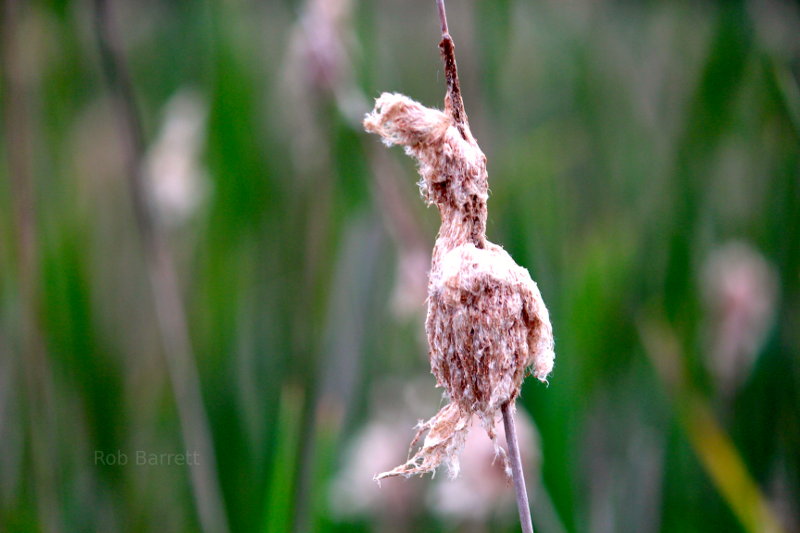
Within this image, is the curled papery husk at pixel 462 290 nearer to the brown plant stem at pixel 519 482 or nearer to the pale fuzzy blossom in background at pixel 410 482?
the brown plant stem at pixel 519 482

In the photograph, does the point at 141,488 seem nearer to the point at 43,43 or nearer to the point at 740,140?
the point at 43,43

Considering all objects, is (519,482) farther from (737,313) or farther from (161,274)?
(737,313)

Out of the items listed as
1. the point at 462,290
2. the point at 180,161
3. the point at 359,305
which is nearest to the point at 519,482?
the point at 462,290

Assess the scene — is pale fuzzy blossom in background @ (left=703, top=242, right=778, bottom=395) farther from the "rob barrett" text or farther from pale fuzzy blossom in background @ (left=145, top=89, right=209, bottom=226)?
pale fuzzy blossom in background @ (left=145, top=89, right=209, bottom=226)

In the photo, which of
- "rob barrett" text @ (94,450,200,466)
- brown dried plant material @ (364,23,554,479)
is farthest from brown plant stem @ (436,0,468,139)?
"rob barrett" text @ (94,450,200,466)

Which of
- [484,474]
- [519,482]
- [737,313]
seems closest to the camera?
[519,482]

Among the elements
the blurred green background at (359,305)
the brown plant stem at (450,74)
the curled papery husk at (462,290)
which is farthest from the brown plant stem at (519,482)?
the blurred green background at (359,305)

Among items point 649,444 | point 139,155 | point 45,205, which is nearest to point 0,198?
point 45,205
